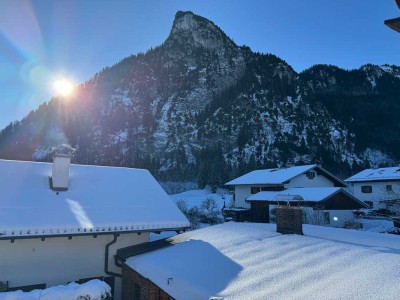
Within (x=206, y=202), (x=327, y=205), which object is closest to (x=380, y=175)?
(x=327, y=205)

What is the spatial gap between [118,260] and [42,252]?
2.53 m

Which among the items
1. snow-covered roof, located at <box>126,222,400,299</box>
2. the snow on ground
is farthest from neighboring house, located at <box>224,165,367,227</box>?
the snow on ground

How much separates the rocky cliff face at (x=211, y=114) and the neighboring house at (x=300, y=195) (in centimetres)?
4021

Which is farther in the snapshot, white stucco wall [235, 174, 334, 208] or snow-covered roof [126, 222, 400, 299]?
white stucco wall [235, 174, 334, 208]

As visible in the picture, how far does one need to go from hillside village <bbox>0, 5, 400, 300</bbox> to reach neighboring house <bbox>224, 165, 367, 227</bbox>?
164 mm

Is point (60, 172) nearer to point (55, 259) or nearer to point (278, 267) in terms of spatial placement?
point (55, 259)

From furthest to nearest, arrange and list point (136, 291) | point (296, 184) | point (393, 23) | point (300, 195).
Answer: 1. point (296, 184)
2. point (300, 195)
3. point (136, 291)
4. point (393, 23)

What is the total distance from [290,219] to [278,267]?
325cm

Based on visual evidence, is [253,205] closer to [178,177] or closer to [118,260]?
[118,260]

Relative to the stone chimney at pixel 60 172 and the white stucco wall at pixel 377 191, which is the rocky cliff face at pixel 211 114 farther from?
the stone chimney at pixel 60 172

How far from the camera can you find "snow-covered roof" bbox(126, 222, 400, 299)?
4914 mm

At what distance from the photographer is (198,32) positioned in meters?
137

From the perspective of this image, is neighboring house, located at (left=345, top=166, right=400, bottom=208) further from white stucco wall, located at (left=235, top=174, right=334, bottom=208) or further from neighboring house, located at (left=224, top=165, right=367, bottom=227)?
white stucco wall, located at (left=235, top=174, right=334, bottom=208)

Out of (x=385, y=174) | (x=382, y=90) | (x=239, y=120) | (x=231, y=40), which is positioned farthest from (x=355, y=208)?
(x=382, y=90)
